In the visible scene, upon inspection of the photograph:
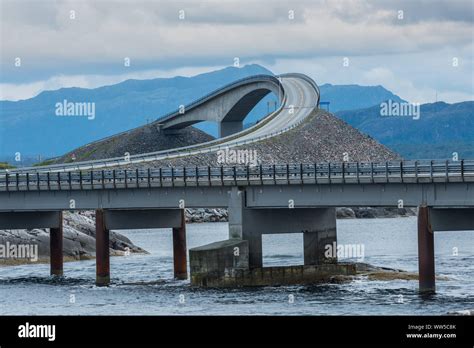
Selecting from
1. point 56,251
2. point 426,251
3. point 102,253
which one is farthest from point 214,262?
point 56,251

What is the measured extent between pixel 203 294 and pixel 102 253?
54.1 ft

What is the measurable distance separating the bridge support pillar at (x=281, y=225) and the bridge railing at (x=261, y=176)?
69.7 inches

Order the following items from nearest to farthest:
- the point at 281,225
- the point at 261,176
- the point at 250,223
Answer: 1. the point at 250,223
2. the point at 261,176
3. the point at 281,225

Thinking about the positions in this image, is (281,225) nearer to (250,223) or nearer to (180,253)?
(250,223)

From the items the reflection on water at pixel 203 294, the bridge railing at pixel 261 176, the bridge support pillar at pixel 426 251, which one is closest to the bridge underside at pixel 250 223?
the bridge support pillar at pixel 426 251

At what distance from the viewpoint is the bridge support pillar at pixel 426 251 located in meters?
77.2

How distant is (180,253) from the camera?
96.1 meters

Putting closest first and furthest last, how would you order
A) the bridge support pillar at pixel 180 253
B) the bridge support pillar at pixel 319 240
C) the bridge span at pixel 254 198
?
the bridge span at pixel 254 198 < the bridge support pillar at pixel 319 240 < the bridge support pillar at pixel 180 253

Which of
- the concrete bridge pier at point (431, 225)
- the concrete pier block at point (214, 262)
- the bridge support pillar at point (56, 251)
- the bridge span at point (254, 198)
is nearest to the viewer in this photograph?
the concrete bridge pier at point (431, 225)

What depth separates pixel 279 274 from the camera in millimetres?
85438

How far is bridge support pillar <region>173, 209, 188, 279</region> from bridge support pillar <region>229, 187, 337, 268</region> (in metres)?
8.79

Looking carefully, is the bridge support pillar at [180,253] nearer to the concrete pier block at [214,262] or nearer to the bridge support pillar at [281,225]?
the bridge support pillar at [281,225]

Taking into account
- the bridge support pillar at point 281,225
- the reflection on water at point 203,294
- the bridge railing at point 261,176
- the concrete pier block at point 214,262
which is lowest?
the reflection on water at point 203,294
